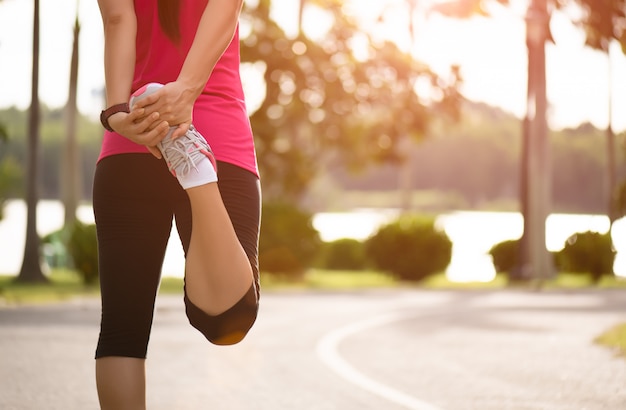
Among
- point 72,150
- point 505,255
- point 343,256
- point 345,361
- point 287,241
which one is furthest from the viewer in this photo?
point 343,256

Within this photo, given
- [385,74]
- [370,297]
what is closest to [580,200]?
[385,74]

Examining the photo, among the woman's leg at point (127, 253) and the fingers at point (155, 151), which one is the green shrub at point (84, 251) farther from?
the fingers at point (155, 151)

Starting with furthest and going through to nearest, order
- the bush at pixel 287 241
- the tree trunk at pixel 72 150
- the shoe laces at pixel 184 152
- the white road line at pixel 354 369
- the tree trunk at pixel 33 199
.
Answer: the tree trunk at pixel 72 150, the bush at pixel 287 241, the tree trunk at pixel 33 199, the white road line at pixel 354 369, the shoe laces at pixel 184 152

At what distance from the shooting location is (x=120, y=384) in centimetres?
311

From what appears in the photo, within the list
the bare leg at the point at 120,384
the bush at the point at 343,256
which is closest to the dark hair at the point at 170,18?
the bare leg at the point at 120,384

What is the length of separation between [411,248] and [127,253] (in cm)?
2344

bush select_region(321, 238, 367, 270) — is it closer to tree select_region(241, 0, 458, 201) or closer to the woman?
tree select_region(241, 0, 458, 201)

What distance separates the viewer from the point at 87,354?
9594 mm

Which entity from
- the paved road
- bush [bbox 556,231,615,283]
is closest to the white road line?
the paved road

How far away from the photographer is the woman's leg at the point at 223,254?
10.1 ft

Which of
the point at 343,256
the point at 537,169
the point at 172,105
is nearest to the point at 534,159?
the point at 537,169

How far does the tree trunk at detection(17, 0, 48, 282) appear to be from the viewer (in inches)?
899

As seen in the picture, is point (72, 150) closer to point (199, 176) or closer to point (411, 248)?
point (411, 248)

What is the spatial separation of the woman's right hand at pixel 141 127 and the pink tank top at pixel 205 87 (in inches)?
5.4
